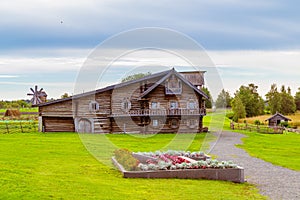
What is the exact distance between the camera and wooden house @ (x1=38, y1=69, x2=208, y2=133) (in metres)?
48.0

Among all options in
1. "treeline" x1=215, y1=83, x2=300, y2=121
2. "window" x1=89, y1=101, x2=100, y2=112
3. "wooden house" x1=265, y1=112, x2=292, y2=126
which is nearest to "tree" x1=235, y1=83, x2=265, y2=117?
"treeline" x1=215, y1=83, x2=300, y2=121

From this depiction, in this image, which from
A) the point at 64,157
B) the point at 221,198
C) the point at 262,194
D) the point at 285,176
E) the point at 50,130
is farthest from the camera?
the point at 50,130

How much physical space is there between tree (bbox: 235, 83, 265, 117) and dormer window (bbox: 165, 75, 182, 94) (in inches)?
1655

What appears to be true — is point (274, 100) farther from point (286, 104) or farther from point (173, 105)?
point (173, 105)

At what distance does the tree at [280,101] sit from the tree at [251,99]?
2786mm

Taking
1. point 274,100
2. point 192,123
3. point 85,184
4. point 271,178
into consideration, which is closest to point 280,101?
point 274,100

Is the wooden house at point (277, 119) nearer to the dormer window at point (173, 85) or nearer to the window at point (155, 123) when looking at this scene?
the dormer window at point (173, 85)

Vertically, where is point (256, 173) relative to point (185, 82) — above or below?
below

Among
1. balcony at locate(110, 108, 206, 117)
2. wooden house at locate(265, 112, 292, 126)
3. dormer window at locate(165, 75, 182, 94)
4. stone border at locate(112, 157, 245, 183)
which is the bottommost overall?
stone border at locate(112, 157, 245, 183)

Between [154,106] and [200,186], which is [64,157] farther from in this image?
[154,106]

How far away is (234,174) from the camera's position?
19125 mm

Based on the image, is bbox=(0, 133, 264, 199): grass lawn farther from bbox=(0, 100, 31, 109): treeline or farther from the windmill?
bbox=(0, 100, 31, 109): treeline

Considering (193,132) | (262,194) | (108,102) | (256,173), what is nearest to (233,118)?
(193,132)

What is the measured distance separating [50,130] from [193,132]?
17.1 metres
